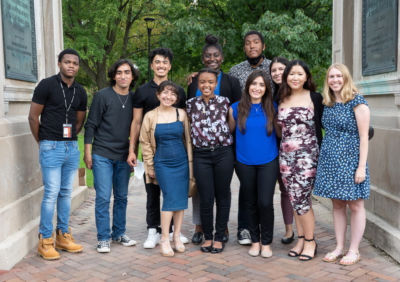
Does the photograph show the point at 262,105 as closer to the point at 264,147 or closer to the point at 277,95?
the point at 277,95

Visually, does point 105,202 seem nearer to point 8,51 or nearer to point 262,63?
point 8,51

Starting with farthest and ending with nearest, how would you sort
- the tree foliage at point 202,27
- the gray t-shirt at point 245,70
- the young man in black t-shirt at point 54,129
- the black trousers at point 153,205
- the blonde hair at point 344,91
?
the tree foliage at point 202,27 → the gray t-shirt at point 245,70 → the black trousers at point 153,205 → the young man in black t-shirt at point 54,129 → the blonde hair at point 344,91

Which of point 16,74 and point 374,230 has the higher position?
point 16,74

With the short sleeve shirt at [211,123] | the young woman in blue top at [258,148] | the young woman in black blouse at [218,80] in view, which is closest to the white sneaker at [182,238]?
the young woman in black blouse at [218,80]

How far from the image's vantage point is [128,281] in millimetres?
3787

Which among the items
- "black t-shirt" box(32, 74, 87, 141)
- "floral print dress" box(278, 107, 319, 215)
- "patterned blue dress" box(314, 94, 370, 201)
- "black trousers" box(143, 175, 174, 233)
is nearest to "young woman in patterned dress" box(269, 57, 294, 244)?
"floral print dress" box(278, 107, 319, 215)

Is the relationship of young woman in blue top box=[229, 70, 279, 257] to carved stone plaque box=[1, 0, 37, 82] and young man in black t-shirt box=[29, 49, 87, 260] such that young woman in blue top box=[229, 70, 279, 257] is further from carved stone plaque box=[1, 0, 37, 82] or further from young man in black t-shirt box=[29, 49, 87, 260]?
carved stone plaque box=[1, 0, 37, 82]

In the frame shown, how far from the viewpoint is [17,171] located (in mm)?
4629

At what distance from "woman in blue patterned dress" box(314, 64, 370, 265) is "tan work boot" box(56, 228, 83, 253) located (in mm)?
2533

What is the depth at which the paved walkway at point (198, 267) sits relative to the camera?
384cm

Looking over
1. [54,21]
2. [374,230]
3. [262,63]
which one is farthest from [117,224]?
[54,21]

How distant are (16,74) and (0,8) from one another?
72 cm

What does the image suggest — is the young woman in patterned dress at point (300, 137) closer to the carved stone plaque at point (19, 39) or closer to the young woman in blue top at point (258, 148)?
the young woman in blue top at point (258, 148)

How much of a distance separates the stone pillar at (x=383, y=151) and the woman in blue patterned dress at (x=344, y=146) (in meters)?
0.54
